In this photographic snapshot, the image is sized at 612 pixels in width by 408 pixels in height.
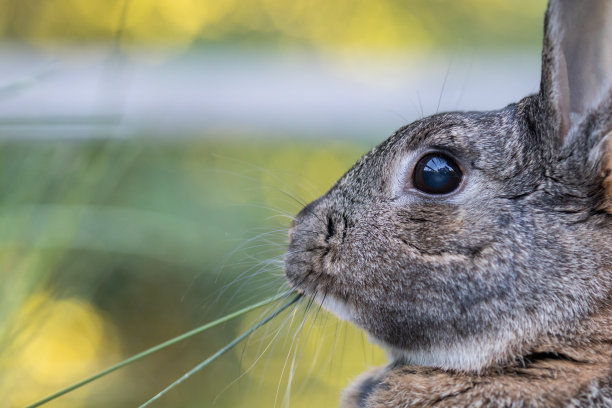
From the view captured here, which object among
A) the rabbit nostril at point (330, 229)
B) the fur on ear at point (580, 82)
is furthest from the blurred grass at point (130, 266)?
the fur on ear at point (580, 82)

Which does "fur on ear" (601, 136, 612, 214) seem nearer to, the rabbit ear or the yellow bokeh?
the rabbit ear

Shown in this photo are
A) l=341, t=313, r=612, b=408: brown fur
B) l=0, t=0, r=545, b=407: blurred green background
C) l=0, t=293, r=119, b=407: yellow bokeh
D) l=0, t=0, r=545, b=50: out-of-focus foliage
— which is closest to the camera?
l=341, t=313, r=612, b=408: brown fur

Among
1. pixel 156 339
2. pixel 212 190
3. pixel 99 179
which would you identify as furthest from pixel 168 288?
pixel 99 179

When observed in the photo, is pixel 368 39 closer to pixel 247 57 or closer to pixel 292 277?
pixel 247 57

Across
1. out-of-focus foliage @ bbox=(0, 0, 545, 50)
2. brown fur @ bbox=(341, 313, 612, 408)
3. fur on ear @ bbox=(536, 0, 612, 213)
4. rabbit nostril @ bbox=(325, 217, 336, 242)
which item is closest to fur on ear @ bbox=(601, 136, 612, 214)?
fur on ear @ bbox=(536, 0, 612, 213)

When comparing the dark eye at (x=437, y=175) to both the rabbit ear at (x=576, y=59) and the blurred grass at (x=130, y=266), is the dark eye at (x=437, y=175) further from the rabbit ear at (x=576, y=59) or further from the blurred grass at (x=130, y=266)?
the blurred grass at (x=130, y=266)

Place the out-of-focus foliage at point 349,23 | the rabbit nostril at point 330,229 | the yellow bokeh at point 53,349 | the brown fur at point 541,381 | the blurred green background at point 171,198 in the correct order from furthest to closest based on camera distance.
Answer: the out-of-focus foliage at point 349,23 < the blurred green background at point 171,198 < the yellow bokeh at point 53,349 < the rabbit nostril at point 330,229 < the brown fur at point 541,381

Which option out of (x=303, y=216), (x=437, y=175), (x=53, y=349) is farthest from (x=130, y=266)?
(x=437, y=175)
